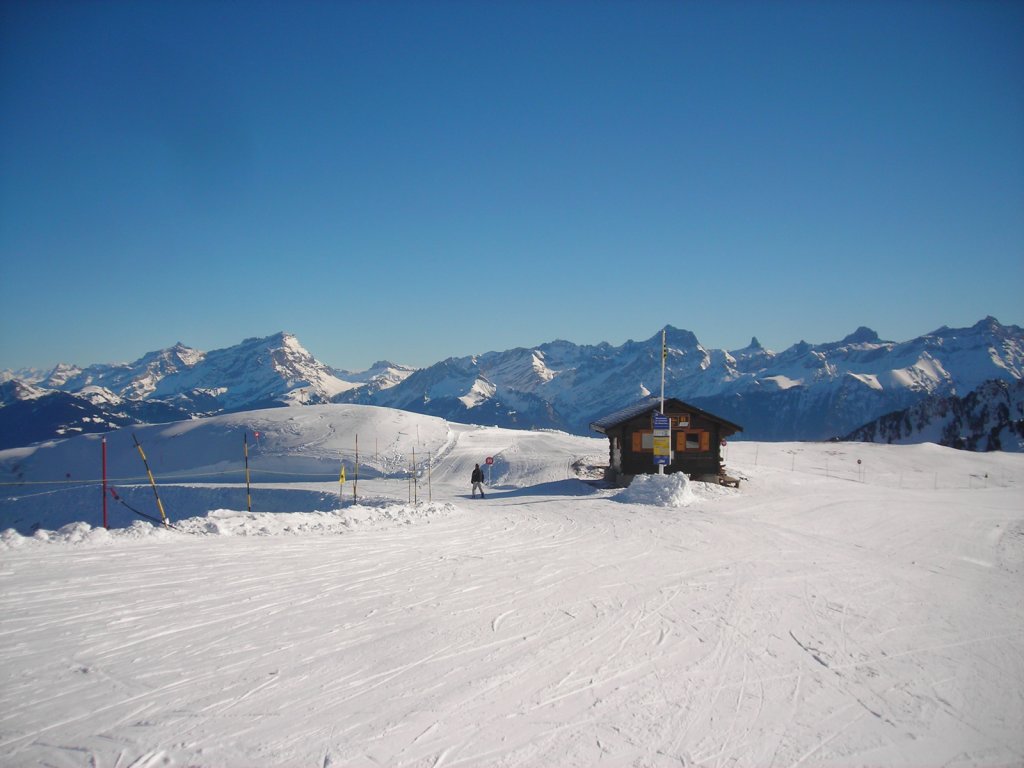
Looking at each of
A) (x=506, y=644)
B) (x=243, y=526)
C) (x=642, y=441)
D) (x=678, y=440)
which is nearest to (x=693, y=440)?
(x=678, y=440)

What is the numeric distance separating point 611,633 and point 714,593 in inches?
128

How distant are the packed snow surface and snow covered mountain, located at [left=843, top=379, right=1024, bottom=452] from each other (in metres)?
107

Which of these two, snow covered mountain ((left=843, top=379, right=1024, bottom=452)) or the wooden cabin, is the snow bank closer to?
the wooden cabin

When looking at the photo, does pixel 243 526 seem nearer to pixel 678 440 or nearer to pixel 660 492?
pixel 660 492

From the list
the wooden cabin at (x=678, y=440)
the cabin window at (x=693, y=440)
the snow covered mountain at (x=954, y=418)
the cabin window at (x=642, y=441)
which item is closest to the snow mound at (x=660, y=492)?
the wooden cabin at (x=678, y=440)


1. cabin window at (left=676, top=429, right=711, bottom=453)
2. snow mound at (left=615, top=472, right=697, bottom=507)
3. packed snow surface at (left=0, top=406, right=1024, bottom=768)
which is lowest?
snow mound at (left=615, top=472, right=697, bottom=507)

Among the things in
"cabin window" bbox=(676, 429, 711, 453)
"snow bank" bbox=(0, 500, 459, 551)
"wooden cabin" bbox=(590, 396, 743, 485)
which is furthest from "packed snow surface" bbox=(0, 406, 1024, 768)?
"cabin window" bbox=(676, 429, 711, 453)

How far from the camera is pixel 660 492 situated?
79.7ft

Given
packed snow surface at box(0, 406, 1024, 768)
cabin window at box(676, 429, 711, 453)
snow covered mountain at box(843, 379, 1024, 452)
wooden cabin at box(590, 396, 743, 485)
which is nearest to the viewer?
packed snow surface at box(0, 406, 1024, 768)

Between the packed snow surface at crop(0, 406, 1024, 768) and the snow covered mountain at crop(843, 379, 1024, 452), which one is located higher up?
the packed snow surface at crop(0, 406, 1024, 768)

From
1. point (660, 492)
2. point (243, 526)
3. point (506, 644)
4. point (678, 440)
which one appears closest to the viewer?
point (506, 644)

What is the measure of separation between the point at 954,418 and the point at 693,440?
390 ft

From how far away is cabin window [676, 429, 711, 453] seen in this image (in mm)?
31344

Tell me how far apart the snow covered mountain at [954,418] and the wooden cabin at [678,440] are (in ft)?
294
